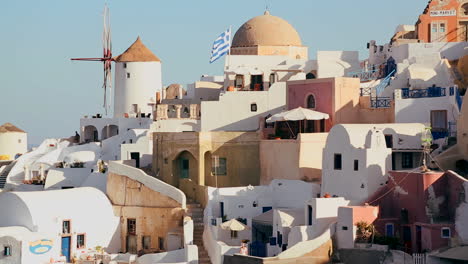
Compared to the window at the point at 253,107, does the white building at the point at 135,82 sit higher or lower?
higher

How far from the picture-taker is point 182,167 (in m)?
53.7

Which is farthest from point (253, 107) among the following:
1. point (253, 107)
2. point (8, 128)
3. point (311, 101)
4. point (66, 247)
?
point (8, 128)

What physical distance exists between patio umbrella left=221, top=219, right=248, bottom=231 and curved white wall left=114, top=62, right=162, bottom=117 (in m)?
22.7

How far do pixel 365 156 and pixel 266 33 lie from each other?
22.0 m

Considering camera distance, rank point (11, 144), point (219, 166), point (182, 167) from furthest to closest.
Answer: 1. point (11, 144)
2. point (182, 167)
3. point (219, 166)

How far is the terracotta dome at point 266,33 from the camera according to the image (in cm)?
6481

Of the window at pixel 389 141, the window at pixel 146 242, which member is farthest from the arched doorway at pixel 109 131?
the window at pixel 389 141

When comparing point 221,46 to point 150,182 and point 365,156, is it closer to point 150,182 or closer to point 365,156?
point 150,182

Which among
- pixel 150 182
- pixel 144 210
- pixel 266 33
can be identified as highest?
pixel 266 33

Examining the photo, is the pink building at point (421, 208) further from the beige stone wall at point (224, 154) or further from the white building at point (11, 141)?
the white building at point (11, 141)

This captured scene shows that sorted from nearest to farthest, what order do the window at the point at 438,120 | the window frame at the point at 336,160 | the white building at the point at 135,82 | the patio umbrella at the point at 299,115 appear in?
the window frame at the point at 336,160 → the window at the point at 438,120 → the patio umbrella at the point at 299,115 → the white building at the point at 135,82

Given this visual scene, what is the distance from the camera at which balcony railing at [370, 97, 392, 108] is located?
52.0 m

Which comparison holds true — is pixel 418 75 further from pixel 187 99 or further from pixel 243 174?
pixel 187 99

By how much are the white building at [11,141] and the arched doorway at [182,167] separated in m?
25.5
